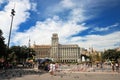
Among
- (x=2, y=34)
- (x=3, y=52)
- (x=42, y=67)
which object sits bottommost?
(x=42, y=67)

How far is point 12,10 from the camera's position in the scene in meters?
33.5

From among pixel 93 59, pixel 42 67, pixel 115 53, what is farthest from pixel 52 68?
pixel 115 53

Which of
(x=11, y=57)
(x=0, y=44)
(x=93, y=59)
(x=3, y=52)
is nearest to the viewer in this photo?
(x=0, y=44)

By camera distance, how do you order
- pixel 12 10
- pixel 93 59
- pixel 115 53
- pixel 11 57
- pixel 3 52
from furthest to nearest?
pixel 115 53, pixel 93 59, pixel 11 57, pixel 3 52, pixel 12 10

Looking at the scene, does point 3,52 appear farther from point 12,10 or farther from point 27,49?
point 27,49

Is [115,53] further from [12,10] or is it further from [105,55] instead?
[12,10]

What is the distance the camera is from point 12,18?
3362cm

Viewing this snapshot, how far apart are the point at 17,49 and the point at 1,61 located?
43.4 meters

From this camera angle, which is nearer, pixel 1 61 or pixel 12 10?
pixel 12 10

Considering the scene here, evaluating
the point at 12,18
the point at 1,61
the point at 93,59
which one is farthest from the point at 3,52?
the point at 93,59

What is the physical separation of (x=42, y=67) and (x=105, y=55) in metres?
90.9

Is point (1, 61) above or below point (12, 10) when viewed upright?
below

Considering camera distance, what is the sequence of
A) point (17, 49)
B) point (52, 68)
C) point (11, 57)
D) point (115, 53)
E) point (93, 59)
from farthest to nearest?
1. point (115, 53)
2. point (93, 59)
3. point (17, 49)
4. point (11, 57)
5. point (52, 68)

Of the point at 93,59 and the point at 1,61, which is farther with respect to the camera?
the point at 93,59
